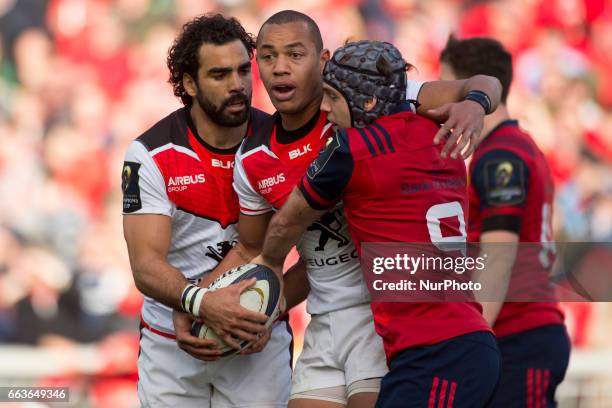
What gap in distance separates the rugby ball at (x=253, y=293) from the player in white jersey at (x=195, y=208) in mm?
220

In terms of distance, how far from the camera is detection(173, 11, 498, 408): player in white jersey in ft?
14.3

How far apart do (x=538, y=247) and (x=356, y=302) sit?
4.48ft

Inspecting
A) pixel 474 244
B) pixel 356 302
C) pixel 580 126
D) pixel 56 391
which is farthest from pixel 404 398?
pixel 580 126

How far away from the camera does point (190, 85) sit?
16.5 feet

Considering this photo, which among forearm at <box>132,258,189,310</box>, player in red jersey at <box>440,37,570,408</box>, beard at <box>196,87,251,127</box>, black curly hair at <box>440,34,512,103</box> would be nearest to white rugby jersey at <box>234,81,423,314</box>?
beard at <box>196,87,251,127</box>

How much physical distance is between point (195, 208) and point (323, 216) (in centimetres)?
75

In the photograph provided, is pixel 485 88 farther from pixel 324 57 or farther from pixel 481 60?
pixel 481 60

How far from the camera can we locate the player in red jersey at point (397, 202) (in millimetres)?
3902

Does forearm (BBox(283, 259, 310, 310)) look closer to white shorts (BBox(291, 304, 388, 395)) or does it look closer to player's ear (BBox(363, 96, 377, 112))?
white shorts (BBox(291, 304, 388, 395))

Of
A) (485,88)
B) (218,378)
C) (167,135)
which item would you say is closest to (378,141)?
(485,88)

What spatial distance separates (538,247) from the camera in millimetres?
5426

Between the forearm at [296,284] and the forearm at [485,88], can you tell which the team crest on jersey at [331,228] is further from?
the forearm at [485,88]

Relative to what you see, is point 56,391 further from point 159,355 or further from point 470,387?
point 470,387

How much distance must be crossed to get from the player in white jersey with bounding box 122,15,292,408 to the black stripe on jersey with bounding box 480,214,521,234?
1.04m
